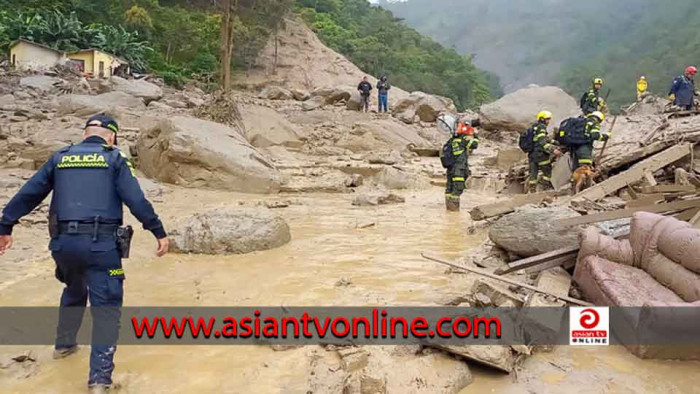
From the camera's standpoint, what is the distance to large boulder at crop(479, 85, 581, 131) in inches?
731

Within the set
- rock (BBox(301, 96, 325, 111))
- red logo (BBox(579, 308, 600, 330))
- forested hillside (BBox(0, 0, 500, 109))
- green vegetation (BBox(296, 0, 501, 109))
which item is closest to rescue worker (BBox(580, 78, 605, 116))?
red logo (BBox(579, 308, 600, 330))

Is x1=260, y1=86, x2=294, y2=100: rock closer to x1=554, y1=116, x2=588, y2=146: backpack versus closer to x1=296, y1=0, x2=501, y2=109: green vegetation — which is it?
x1=296, y1=0, x2=501, y2=109: green vegetation

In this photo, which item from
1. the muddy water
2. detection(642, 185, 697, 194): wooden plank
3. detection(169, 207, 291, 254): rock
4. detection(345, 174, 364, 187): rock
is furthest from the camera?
detection(345, 174, 364, 187): rock

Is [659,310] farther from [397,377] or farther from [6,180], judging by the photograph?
[6,180]

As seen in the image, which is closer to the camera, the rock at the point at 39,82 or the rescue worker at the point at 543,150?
the rescue worker at the point at 543,150

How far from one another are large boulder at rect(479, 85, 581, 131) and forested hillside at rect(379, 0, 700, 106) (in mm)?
41791

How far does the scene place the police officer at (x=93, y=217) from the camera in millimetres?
2953

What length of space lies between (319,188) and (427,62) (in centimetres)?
4536

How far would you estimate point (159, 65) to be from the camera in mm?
29422

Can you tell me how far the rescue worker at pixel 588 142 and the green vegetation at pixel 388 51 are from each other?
121ft

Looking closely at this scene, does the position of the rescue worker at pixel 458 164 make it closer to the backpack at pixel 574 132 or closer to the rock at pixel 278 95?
the backpack at pixel 574 132

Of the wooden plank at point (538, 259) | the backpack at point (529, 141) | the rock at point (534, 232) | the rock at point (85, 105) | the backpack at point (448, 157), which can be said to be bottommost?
the wooden plank at point (538, 259)

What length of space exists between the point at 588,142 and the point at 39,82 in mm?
18722

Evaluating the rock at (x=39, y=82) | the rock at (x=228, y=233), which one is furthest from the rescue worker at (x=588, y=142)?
the rock at (x=39, y=82)
